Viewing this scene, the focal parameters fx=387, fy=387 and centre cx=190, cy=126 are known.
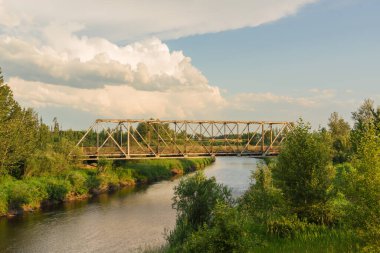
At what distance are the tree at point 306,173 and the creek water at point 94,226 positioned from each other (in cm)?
1300

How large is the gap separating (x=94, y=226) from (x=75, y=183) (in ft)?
59.5

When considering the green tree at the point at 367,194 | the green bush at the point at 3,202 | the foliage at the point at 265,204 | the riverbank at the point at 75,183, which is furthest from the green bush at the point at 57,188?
the green tree at the point at 367,194

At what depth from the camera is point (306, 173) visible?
25.0 meters

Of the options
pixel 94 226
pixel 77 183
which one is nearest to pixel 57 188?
pixel 77 183

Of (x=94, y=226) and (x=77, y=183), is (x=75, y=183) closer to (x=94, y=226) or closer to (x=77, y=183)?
(x=77, y=183)

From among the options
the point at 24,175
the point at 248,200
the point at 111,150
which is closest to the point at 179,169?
the point at 111,150

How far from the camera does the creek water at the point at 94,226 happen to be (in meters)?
34.6

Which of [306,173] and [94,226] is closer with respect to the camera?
[306,173]

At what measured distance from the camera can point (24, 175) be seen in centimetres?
5541

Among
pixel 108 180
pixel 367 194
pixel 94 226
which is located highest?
pixel 367 194

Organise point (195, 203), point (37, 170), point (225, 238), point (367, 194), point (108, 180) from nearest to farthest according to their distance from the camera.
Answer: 1. point (367, 194)
2. point (225, 238)
3. point (195, 203)
4. point (37, 170)
5. point (108, 180)

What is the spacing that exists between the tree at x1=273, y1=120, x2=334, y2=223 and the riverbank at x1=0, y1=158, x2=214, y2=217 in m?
33.8

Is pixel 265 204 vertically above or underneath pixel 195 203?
underneath

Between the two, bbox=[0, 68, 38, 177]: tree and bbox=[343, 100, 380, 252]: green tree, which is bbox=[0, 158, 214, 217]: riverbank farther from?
bbox=[343, 100, 380, 252]: green tree
